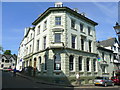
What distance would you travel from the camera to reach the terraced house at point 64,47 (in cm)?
1838

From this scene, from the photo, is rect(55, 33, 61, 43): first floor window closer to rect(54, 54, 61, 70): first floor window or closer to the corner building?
the corner building

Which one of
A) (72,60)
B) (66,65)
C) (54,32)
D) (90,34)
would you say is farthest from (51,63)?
(90,34)

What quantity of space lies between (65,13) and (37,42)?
8406 millimetres

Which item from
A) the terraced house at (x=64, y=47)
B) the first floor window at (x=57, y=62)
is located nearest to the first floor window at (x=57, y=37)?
the terraced house at (x=64, y=47)

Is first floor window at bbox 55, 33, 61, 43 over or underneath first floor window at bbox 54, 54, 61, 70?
over

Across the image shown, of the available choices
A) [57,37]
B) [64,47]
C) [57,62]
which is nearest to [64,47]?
[64,47]

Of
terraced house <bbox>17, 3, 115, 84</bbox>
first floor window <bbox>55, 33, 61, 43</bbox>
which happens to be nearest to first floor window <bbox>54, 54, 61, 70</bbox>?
terraced house <bbox>17, 3, 115, 84</bbox>

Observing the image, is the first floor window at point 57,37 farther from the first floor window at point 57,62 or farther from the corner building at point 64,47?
the first floor window at point 57,62

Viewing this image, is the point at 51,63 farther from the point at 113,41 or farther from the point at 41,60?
the point at 113,41

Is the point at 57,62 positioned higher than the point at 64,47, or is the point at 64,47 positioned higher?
the point at 64,47

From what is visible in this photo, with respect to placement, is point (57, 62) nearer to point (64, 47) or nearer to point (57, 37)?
point (64, 47)

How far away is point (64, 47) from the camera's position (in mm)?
18469

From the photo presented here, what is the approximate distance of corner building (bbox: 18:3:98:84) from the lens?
18.4 meters

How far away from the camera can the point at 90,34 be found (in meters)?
24.8
